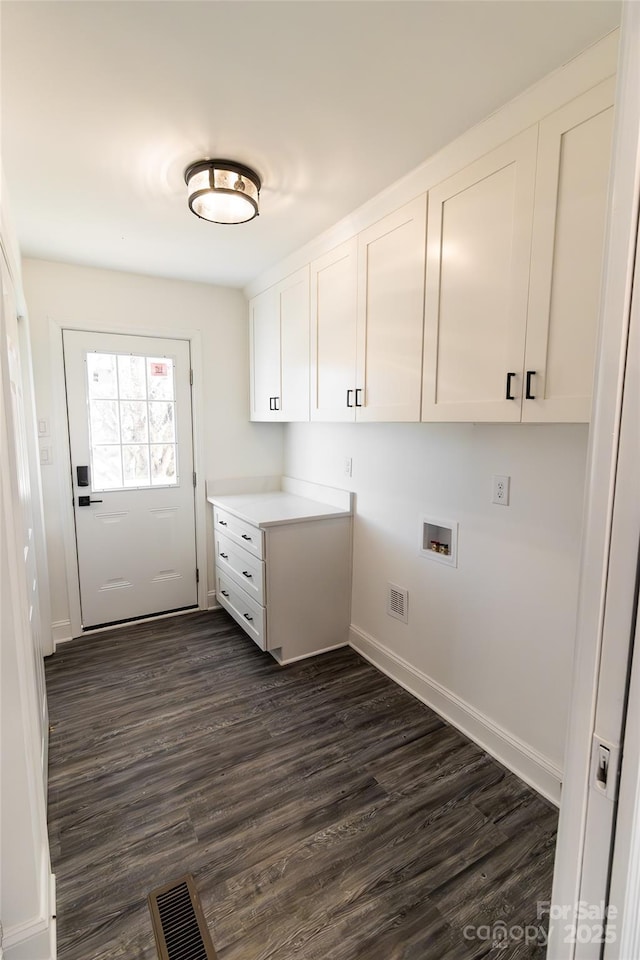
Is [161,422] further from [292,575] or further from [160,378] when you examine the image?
[292,575]

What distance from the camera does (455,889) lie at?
4.70 feet

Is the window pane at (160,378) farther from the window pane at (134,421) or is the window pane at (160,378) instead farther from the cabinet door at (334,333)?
the cabinet door at (334,333)

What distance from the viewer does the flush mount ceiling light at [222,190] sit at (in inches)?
71.5

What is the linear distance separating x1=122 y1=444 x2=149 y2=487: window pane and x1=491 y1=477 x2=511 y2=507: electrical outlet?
2.50 meters

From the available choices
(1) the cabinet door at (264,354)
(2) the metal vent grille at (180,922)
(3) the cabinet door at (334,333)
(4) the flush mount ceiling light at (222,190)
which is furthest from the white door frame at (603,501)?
(1) the cabinet door at (264,354)

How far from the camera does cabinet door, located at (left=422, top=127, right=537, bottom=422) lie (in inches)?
58.1

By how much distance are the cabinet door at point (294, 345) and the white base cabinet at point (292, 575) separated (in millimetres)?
686

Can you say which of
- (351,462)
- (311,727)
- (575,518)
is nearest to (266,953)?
(311,727)

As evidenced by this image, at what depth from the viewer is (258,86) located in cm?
140

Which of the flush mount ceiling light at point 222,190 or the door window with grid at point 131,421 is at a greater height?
the flush mount ceiling light at point 222,190

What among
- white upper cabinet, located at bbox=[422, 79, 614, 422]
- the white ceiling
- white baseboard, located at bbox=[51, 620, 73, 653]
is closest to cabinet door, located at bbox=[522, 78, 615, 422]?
white upper cabinet, located at bbox=[422, 79, 614, 422]

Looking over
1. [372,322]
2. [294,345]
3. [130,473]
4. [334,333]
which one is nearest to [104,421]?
[130,473]

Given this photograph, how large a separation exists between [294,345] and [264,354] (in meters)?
0.50

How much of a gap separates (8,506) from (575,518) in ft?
6.13
